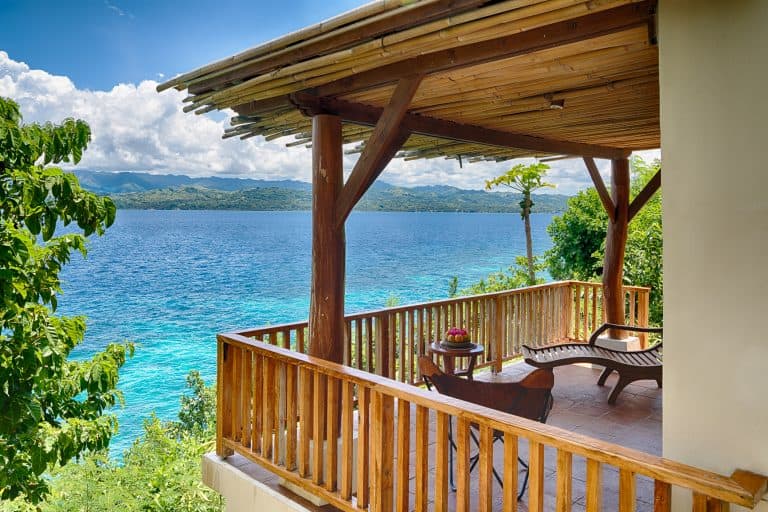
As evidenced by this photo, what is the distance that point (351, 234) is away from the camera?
5628 cm

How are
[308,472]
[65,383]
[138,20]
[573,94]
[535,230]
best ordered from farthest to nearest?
[535,230] → [138,20] → [573,94] → [65,383] → [308,472]

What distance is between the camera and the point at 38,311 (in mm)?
3268

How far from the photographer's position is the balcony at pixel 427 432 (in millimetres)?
1873

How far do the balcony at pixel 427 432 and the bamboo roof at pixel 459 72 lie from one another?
1605 mm

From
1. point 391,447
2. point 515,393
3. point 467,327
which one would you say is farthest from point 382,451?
point 467,327

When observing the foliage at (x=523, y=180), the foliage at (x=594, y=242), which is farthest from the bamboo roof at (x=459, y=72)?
the foliage at (x=523, y=180)

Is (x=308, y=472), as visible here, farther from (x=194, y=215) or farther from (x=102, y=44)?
(x=194, y=215)

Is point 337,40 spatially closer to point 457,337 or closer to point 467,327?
point 457,337

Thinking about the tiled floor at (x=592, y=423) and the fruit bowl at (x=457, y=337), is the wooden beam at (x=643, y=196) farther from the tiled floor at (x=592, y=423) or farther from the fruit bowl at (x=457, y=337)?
the fruit bowl at (x=457, y=337)

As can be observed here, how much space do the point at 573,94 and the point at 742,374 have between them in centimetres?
235

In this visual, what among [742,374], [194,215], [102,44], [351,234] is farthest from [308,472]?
[194,215]

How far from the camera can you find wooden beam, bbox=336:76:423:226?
10.1 feet

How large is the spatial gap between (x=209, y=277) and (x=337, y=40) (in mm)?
35787

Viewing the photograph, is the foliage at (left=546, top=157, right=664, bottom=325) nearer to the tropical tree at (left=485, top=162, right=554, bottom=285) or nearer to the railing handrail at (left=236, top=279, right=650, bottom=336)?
the tropical tree at (left=485, top=162, right=554, bottom=285)
